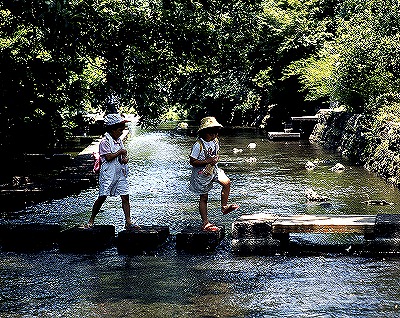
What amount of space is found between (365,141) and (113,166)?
1256 cm

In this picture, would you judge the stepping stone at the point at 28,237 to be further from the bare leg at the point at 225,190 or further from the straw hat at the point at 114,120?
the bare leg at the point at 225,190

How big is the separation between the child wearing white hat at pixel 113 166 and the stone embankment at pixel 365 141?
7.52 m

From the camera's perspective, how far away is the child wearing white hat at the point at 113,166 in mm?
10359

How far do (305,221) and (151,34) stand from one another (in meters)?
10.2

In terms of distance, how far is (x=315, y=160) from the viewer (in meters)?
22.4

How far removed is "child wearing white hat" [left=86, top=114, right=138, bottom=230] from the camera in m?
10.4

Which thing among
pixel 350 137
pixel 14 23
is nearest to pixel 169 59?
pixel 14 23

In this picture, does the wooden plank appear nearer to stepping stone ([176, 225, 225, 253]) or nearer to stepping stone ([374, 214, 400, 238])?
stepping stone ([374, 214, 400, 238])

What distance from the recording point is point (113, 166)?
1045cm

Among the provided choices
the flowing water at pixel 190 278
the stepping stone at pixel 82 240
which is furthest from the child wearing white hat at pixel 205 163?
the stepping stone at pixel 82 240

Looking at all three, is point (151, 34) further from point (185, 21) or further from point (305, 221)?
point (305, 221)

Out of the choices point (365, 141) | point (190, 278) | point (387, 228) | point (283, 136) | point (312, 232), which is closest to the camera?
point (190, 278)

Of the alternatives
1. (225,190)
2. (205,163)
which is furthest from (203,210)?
(205,163)

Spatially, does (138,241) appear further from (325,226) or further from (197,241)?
(325,226)
